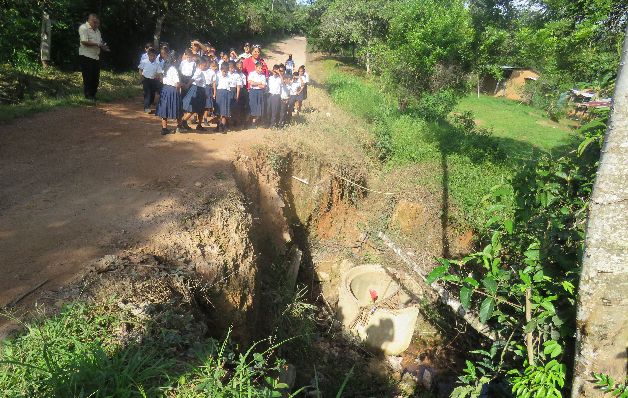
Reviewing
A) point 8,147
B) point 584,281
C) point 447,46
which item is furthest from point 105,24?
point 584,281

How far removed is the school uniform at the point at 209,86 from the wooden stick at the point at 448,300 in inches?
183

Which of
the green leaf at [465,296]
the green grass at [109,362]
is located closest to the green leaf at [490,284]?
the green leaf at [465,296]

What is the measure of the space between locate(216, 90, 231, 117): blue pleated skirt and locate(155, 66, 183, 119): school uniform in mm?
954

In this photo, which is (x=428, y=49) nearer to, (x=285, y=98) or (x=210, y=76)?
(x=285, y=98)

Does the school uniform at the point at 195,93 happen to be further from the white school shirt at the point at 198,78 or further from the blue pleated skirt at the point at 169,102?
the blue pleated skirt at the point at 169,102

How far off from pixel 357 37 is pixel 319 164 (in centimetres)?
1861

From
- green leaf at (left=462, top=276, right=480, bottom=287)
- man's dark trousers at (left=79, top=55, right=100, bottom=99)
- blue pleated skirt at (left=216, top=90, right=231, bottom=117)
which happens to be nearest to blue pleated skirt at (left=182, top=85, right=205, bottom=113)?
blue pleated skirt at (left=216, top=90, right=231, bottom=117)

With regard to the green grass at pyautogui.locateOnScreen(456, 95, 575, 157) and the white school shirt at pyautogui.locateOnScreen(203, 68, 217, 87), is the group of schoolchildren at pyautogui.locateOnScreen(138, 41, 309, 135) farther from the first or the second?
the green grass at pyautogui.locateOnScreen(456, 95, 575, 157)

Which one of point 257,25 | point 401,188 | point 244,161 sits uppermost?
point 257,25

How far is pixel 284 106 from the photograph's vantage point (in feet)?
32.2

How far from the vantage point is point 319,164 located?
8.74 metres

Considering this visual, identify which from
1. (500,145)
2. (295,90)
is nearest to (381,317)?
(295,90)

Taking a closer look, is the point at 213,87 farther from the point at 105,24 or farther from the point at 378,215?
the point at 105,24

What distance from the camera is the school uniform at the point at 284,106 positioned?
952cm
